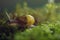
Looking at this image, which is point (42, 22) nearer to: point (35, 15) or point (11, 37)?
point (35, 15)

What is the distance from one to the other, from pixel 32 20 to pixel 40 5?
10 cm

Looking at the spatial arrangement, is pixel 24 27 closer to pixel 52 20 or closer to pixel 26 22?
pixel 26 22

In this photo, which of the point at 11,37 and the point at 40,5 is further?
the point at 40,5

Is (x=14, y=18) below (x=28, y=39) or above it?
above

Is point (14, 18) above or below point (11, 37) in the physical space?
above

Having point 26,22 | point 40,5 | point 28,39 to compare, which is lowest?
point 28,39

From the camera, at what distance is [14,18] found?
1.02 metres

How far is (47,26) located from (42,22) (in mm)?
45

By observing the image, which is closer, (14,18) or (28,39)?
(28,39)

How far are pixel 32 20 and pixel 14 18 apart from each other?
0.09m

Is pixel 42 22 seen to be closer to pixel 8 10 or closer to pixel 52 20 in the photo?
pixel 52 20

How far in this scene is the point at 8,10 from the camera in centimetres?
105

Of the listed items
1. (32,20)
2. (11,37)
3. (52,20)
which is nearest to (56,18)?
(52,20)

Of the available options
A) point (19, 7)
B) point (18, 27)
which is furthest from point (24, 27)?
point (19, 7)
